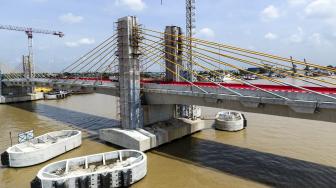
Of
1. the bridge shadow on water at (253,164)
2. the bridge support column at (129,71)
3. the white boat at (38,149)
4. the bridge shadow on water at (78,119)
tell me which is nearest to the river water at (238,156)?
the bridge shadow on water at (253,164)

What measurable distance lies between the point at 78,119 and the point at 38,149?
21059 mm

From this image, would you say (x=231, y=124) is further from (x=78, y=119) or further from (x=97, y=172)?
(x=78, y=119)

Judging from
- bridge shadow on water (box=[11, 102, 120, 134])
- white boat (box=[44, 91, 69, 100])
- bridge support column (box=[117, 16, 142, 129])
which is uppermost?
bridge support column (box=[117, 16, 142, 129])

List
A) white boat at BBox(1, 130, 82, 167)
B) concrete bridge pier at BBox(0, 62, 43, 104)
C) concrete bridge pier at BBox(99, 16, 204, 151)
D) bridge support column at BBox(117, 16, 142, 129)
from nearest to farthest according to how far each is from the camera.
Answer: white boat at BBox(1, 130, 82, 167), concrete bridge pier at BBox(99, 16, 204, 151), bridge support column at BBox(117, 16, 142, 129), concrete bridge pier at BBox(0, 62, 43, 104)

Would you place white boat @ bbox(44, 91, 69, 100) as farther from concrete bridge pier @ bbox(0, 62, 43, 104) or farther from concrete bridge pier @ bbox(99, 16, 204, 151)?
concrete bridge pier @ bbox(99, 16, 204, 151)

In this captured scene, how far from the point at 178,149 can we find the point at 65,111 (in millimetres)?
34706

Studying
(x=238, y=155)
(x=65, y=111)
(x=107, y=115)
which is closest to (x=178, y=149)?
(x=238, y=155)

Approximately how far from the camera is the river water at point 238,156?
22641 millimetres

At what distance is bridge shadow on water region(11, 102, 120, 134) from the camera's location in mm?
42169

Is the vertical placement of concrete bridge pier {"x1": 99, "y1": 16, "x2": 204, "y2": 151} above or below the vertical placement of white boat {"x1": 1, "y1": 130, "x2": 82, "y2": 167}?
above

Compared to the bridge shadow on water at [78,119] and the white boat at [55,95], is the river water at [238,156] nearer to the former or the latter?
the bridge shadow on water at [78,119]

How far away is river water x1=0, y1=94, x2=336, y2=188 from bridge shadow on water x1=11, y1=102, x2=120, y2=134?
173mm

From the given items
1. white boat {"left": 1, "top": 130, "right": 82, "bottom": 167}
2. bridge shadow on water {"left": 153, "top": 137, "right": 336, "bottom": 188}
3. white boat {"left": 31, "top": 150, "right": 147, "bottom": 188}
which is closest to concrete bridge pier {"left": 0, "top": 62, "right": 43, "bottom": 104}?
white boat {"left": 1, "top": 130, "right": 82, "bottom": 167}

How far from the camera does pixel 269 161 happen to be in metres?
26.3
